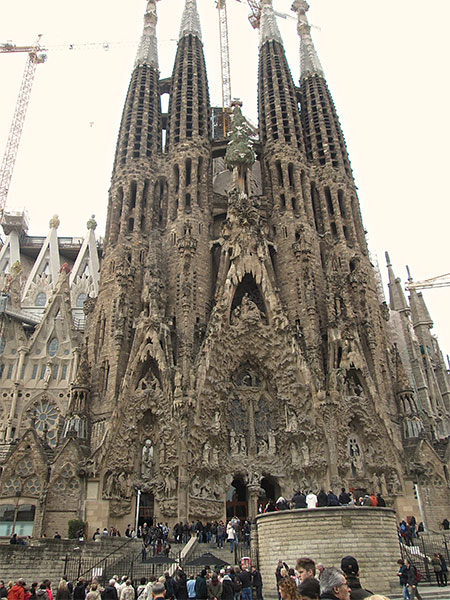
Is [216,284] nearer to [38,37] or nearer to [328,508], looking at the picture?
[328,508]

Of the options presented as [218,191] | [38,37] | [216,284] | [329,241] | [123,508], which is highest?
[38,37]

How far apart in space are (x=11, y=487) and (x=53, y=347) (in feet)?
46.6

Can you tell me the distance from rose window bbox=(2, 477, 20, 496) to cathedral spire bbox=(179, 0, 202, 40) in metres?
38.5

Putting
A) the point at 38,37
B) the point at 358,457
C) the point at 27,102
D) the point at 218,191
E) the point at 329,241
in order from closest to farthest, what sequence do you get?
1. the point at 358,457
2. the point at 329,241
3. the point at 218,191
4. the point at 27,102
5. the point at 38,37

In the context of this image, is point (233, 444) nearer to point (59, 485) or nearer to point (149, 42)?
point (59, 485)

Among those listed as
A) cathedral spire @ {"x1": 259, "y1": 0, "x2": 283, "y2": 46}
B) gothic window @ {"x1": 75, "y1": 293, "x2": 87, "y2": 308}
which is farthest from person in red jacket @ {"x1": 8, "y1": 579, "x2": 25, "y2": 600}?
cathedral spire @ {"x1": 259, "y1": 0, "x2": 283, "y2": 46}

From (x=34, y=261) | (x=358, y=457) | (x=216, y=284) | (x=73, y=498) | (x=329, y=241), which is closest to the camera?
(x=73, y=498)

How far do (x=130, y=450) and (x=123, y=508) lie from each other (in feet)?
8.97

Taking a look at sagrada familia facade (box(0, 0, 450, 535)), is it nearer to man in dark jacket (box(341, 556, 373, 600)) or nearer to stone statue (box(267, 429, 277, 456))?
stone statue (box(267, 429, 277, 456))

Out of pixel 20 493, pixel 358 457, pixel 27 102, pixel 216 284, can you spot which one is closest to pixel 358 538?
pixel 358 457

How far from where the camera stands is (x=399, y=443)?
28.5m

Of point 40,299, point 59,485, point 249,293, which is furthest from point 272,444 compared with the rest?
point 40,299

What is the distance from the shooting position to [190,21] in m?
47.5

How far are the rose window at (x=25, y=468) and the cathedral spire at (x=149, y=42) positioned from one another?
3262 cm
